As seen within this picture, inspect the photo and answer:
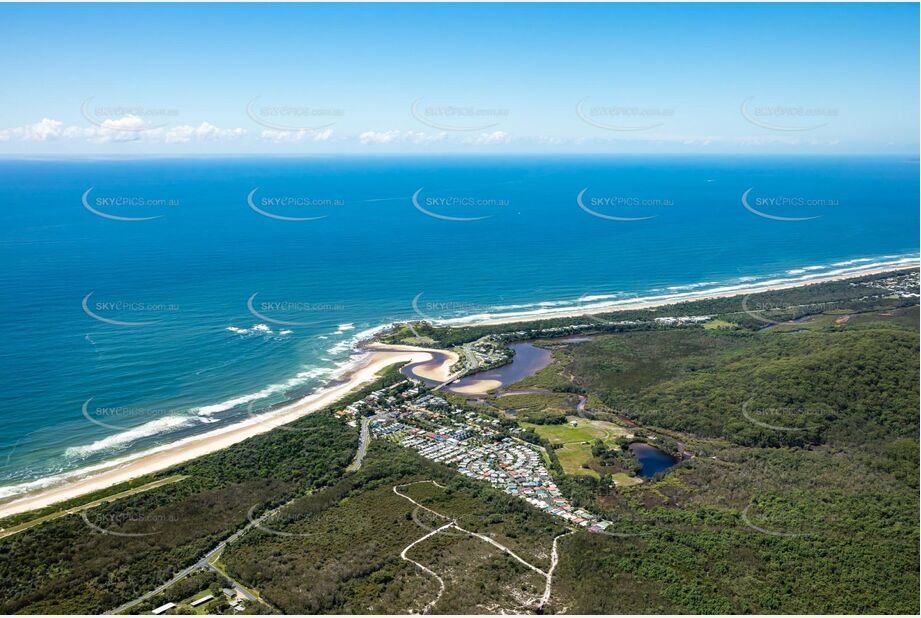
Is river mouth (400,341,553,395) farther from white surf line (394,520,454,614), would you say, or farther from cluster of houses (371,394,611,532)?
white surf line (394,520,454,614)

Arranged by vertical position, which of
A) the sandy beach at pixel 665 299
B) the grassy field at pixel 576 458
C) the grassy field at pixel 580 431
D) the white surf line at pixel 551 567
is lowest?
the grassy field at pixel 576 458

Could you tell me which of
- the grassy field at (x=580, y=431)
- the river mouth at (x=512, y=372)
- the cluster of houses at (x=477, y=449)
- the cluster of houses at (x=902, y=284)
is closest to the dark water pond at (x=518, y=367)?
the river mouth at (x=512, y=372)

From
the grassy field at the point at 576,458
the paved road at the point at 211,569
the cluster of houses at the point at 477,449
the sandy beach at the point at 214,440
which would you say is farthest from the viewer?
the grassy field at the point at 576,458

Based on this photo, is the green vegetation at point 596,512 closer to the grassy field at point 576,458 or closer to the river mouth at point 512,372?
the grassy field at point 576,458

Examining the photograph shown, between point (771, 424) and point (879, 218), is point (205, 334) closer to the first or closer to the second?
point (771, 424)

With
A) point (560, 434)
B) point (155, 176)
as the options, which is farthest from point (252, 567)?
point (155, 176)

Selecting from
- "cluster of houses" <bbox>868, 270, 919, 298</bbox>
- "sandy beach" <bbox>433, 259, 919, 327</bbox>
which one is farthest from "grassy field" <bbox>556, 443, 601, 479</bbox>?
"cluster of houses" <bbox>868, 270, 919, 298</bbox>
